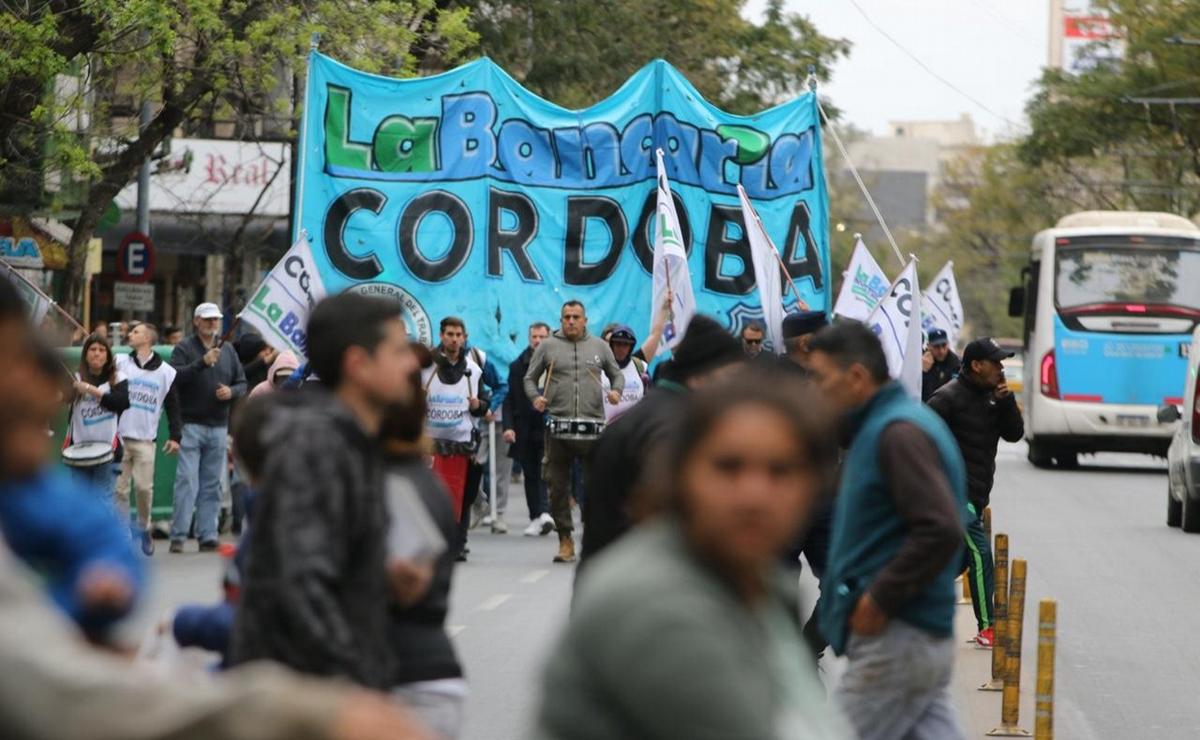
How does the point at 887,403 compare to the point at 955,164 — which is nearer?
the point at 887,403

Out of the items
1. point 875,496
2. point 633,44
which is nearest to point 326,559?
point 875,496

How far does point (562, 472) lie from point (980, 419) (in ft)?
16.8

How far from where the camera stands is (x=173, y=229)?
3844cm

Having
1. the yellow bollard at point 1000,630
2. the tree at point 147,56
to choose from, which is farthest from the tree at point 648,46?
the yellow bollard at point 1000,630

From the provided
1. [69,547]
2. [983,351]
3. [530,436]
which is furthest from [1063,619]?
[69,547]

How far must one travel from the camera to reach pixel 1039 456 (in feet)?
109

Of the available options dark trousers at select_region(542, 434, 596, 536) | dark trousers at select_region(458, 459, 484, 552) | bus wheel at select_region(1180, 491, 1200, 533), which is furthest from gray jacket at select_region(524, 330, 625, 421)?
bus wheel at select_region(1180, 491, 1200, 533)

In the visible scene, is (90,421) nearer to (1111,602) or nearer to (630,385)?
(630,385)

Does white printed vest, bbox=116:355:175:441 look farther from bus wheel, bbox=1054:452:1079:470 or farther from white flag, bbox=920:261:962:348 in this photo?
bus wheel, bbox=1054:452:1079:470

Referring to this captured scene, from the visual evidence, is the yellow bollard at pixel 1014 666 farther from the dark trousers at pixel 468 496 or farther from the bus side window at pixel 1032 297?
the bus side window at pixel 1032 297

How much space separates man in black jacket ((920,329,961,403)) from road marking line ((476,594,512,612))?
266 inches

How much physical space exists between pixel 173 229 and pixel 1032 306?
15.3 meters

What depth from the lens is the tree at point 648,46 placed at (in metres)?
32.7

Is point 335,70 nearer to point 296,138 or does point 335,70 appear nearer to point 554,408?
point 554,408
